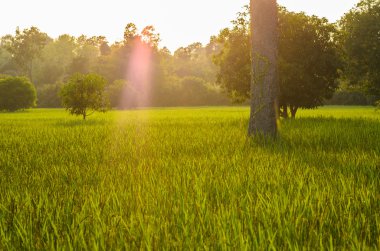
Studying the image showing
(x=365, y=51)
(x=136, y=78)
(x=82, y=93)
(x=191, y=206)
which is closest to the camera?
(x=191, y=206)

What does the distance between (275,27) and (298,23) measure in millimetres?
8308

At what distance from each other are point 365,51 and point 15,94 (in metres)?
34.5

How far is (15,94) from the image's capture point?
41.2 metres

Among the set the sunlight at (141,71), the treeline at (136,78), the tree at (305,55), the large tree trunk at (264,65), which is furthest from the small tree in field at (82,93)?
the sunlight at (141,71)

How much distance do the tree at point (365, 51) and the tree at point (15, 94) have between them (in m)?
32.8

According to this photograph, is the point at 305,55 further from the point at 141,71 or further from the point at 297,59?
the point at 141,71

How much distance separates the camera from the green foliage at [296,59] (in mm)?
16188

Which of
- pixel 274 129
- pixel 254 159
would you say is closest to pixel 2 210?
pixel 254 159

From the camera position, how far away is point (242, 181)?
390 cm

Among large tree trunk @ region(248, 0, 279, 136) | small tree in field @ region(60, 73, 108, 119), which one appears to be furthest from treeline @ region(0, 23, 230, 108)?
large tree trunk @ region(248, 0, 279, 136)

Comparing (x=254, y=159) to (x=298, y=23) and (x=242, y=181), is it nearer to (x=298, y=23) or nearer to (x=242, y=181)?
(x=242, y=181)

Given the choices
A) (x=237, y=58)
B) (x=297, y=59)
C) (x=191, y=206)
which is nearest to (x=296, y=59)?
(x=297, y=59)

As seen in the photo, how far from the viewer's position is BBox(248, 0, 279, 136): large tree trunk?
8680mm

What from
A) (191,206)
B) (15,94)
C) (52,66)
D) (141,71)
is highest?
(52,66)
